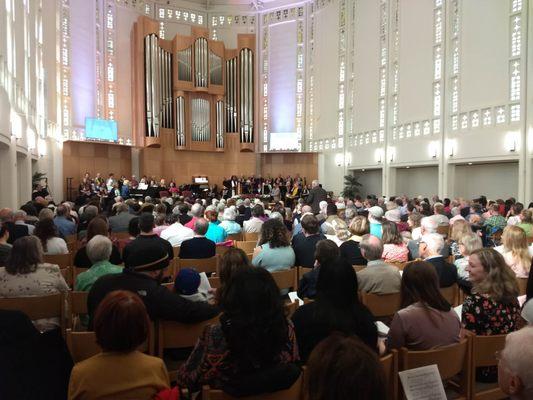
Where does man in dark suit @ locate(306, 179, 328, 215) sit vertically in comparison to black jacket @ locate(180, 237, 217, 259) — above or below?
above

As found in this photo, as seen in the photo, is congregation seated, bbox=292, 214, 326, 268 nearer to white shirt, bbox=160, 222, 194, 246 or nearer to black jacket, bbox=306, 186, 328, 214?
white shirt, bbox=160, 222, 194, 246

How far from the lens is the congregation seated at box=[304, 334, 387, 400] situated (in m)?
1.28

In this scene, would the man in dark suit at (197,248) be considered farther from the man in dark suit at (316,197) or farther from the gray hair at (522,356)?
the man in dark suit at (316,197)

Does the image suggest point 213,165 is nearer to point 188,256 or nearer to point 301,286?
point 188,256

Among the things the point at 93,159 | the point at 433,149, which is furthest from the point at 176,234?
the point at 93,159

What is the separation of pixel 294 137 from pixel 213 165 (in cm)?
419

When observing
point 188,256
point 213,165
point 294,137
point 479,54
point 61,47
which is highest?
point 61,47

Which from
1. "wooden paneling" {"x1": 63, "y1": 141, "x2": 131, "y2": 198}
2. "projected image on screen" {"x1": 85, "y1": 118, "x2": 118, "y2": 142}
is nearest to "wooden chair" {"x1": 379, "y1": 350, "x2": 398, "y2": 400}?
"projected image on screen" {"x1": 85, "y1": 118, "x2": 118, "y2": 142}

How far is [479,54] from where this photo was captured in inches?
563

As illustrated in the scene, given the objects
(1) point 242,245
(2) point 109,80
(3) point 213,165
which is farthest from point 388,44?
(1) point 242,245

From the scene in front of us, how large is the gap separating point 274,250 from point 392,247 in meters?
1.36

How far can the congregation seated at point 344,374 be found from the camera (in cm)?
128

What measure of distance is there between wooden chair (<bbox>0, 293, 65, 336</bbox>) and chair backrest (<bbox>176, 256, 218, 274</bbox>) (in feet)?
6.15

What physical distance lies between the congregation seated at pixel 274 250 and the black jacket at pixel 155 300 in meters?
1.87
